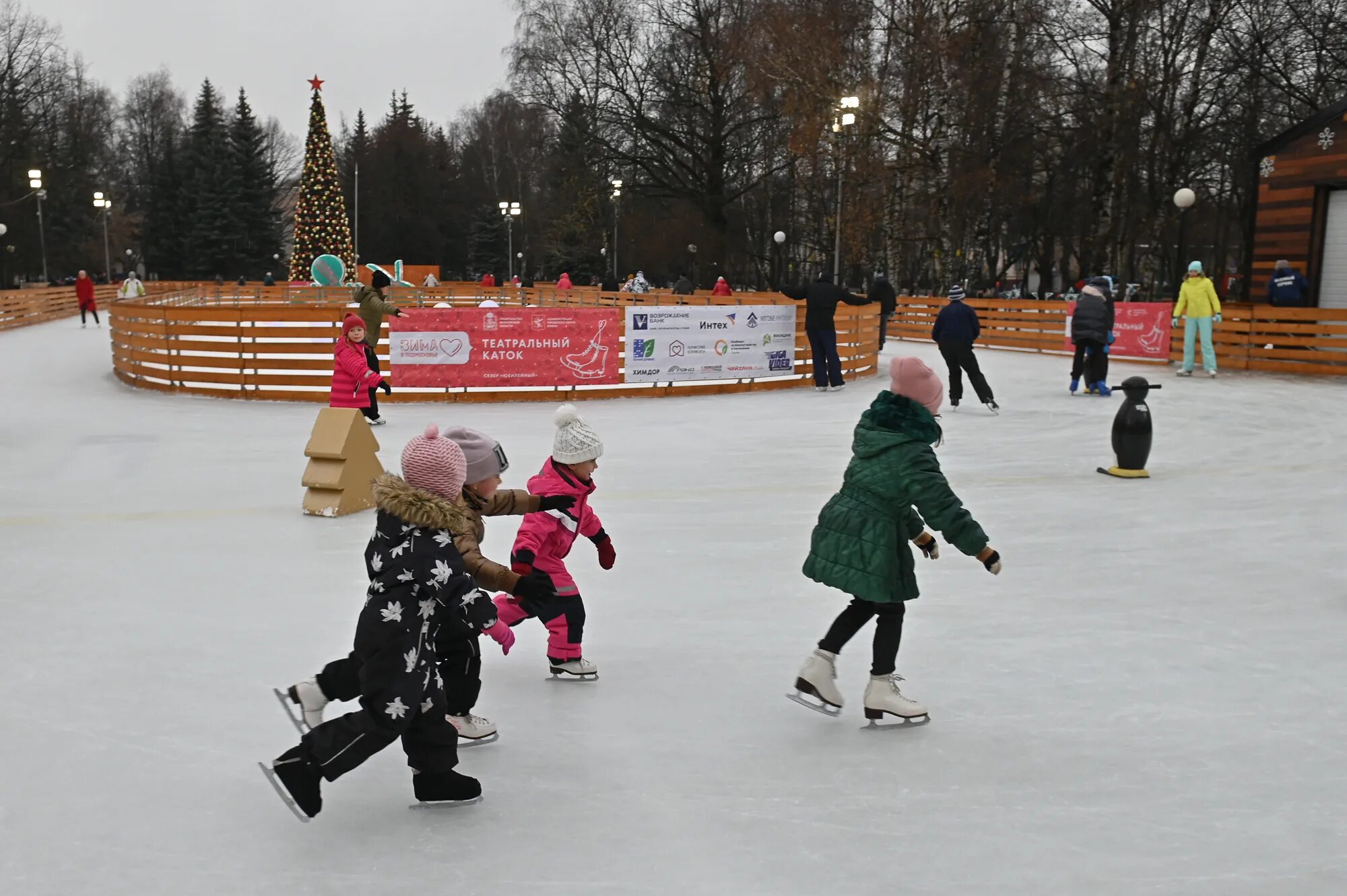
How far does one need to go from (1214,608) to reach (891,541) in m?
2.64

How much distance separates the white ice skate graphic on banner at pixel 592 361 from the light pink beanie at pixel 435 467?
40.1 ft

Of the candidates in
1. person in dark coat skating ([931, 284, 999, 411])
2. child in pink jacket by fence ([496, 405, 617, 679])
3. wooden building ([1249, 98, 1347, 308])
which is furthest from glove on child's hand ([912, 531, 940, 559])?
wooden building ([1249, 98, 1347, 308])

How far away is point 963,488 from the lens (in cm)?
930

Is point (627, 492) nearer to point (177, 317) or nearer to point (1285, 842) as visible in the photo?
point (1285, 842)

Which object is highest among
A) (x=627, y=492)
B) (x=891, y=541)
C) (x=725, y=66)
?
(x=725, y=66)

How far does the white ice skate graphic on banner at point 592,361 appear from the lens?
620 inches

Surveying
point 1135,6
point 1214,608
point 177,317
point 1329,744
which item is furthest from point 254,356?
point 1135,6

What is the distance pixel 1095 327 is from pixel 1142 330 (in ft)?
21.9

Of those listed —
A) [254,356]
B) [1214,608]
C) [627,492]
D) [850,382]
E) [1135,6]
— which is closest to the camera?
[1214,608]

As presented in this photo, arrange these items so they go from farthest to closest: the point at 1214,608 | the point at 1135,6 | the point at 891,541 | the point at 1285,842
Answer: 1. the point at 1135,6
2. the point at 1214,608
3. the point at 891,541
4. the point at 1285,842

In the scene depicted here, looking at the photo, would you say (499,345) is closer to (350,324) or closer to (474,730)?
(350,324)

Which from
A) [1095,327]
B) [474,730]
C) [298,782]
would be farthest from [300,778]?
[1095,327]

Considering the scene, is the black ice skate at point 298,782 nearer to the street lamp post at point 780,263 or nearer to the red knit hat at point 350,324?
the red knit hat at point 350,324

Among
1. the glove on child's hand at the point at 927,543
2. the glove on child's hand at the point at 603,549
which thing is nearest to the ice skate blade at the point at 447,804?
the glove on child's hand at the point at 603,549
